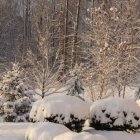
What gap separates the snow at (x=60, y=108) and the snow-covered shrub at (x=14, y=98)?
6551mm

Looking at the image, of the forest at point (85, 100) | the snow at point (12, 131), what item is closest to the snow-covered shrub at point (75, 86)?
the forest at point (85, 100)

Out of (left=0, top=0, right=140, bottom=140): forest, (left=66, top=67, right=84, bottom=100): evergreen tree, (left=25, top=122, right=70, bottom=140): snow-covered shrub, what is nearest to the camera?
(left=25, top=122, right=70, bottom=140): snow-covered shrub

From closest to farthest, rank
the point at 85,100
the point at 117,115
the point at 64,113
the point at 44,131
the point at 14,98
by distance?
the point at 44,131 < the point at 64,113 < the point at 117,115 < the point at 14,98 < the point at 85,100

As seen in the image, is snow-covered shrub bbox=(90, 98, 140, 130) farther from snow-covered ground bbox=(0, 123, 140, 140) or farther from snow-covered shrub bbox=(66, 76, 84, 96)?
snow-covered shrub bbox=(66, 76, 84, 96)

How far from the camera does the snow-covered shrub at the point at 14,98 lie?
18.2 meters

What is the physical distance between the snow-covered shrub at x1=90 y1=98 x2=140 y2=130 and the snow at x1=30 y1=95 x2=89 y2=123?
0.35 meters

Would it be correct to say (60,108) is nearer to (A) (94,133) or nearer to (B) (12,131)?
(A) (94,133)

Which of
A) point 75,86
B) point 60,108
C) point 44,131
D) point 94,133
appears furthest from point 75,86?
point 44,131

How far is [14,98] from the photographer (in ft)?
61.4

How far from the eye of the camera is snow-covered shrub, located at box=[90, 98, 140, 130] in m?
11.4

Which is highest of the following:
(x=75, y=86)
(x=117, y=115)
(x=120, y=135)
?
(x=75, y=86)

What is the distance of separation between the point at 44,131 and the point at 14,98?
356 inches

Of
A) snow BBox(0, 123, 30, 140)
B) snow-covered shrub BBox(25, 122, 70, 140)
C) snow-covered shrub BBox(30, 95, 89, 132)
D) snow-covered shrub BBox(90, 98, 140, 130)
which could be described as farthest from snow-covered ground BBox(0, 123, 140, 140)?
snow-covered shrub BBox(25, 122, 70, 140)

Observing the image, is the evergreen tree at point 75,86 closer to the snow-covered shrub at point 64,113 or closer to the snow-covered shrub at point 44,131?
the snow-covered shrub at point 64,113
